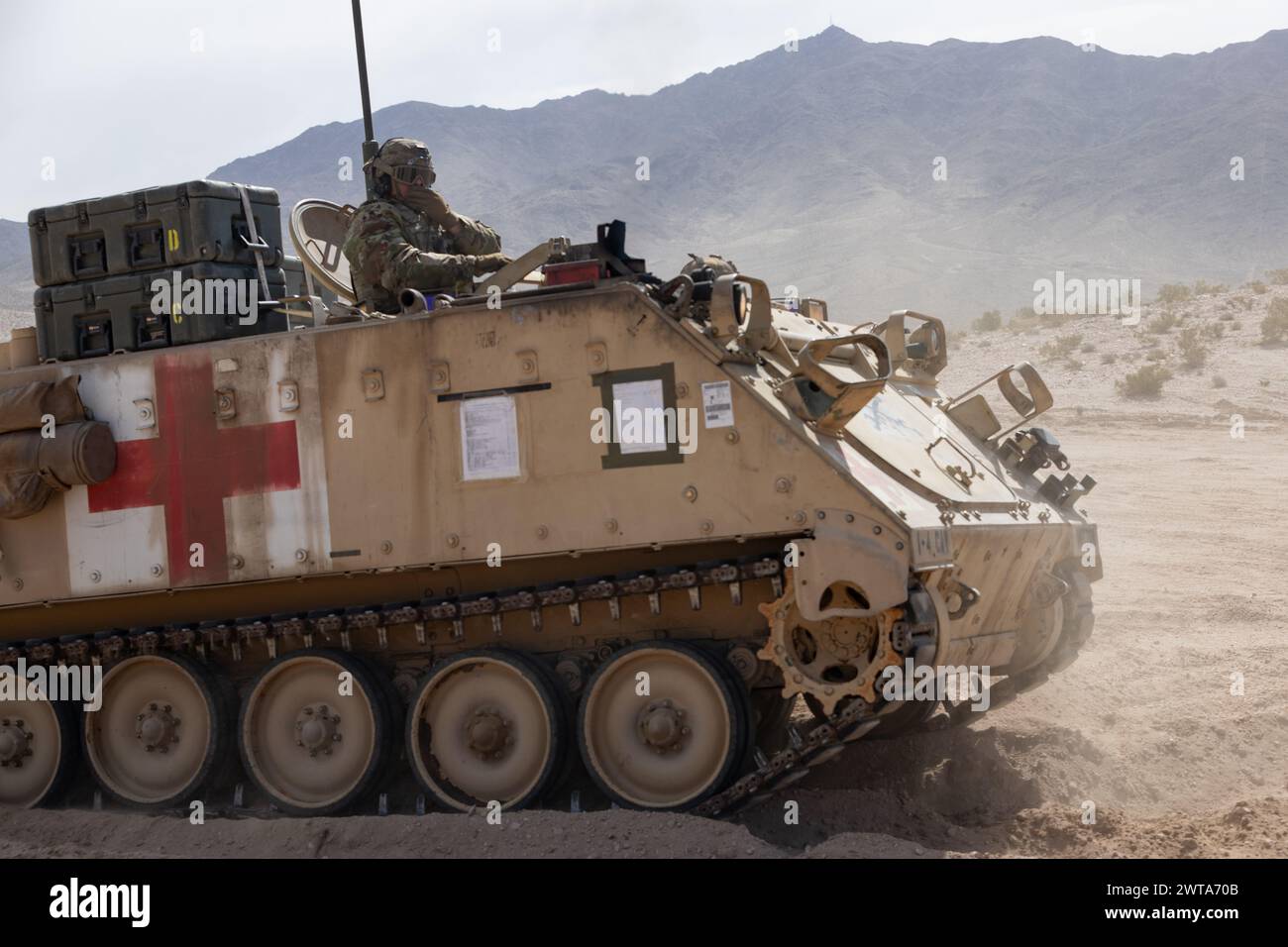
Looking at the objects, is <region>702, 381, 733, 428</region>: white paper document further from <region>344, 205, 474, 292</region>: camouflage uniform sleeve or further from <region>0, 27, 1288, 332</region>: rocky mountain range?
<region>0, 27, 1288, 332</region>: rocky mountain range

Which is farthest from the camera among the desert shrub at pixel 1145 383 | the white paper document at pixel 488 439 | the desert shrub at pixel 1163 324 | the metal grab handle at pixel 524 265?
the desert shrub at pixel 1163 324

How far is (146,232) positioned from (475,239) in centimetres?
211

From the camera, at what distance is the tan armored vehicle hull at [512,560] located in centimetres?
812

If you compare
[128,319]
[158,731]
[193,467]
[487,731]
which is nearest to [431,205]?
[128,319]

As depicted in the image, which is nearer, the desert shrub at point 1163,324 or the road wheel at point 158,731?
the road wheel at point 158,731

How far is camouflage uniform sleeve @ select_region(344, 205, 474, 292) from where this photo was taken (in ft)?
31.9

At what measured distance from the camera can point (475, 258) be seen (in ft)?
32.0

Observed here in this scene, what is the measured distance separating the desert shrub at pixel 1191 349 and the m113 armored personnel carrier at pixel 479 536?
16.7 meters

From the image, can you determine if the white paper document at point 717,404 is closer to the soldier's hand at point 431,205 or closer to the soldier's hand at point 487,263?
the soldier's hand at point 487,263

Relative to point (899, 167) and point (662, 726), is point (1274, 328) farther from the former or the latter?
point (899, 167)

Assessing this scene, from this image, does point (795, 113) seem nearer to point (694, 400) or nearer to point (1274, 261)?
point (1274, 261)

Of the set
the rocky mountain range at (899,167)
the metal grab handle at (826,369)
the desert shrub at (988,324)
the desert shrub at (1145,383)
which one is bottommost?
the desert shrub at (1145,383)

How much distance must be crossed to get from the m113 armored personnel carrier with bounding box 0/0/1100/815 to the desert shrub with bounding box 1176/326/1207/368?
54.7 ft

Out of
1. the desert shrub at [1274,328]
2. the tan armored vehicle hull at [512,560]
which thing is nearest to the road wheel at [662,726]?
the tan armored vehicle hull at [512,560]
